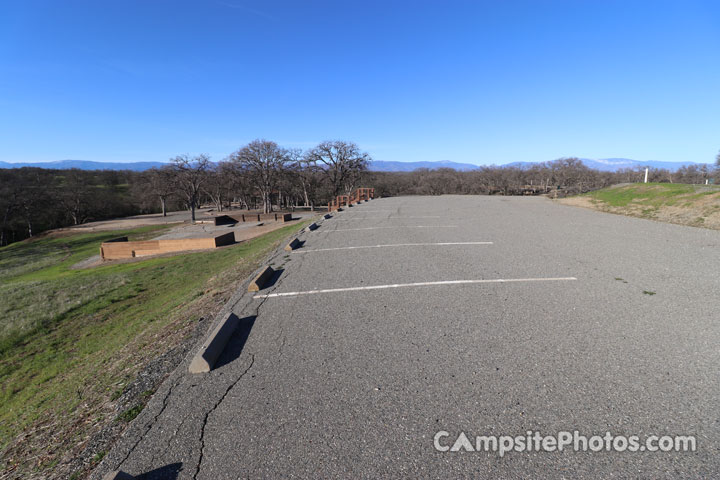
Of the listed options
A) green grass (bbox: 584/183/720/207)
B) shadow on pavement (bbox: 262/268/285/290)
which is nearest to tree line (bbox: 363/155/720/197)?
green grass (bbox: 584/183/720/207)

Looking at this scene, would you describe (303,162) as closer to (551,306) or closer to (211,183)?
(211,183)

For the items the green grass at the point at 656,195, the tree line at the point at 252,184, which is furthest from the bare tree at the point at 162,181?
the green grass at the point at 656,195

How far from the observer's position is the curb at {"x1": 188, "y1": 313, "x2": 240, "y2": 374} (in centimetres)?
332

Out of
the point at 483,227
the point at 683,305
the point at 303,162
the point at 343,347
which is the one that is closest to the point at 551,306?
the point at 683,305

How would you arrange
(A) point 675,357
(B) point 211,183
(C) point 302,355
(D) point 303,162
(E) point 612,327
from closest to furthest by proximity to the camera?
(A) point 675,357, (C) point 302,355, (E) point 612,327, (D) point 303,162, (B) point 211,183

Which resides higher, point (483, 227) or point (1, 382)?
point (483, 227)

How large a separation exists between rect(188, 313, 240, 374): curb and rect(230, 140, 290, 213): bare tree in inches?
1730

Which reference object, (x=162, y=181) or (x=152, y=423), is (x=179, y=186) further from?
(x=152, y=423)

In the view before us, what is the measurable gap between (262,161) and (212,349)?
4592 centimetres

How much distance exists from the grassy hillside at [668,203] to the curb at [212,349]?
14055mm

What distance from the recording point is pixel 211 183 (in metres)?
55.1

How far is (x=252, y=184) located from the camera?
52.0 meters

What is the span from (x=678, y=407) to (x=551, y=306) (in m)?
2.06

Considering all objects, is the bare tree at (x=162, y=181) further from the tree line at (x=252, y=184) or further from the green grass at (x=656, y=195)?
the green grass at (x=656, y=195)
